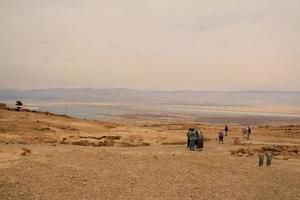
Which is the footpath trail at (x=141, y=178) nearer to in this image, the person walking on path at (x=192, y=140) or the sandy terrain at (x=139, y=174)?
the sandy terrain at (x=139, y=174)

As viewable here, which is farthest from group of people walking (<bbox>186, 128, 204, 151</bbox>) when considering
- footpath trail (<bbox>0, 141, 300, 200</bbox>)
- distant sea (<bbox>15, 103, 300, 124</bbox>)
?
distant sea (<bbox>15, 103, 300, 124</bbox>)

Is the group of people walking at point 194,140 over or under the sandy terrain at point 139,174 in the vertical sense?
over

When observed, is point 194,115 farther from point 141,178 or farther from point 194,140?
point 141,178

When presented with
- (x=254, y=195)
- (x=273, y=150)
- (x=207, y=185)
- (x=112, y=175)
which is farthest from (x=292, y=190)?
(x=273, y=150)

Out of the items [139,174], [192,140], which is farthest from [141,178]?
[192,140]

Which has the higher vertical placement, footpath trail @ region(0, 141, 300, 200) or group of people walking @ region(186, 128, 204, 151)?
group of people walking @ region(186, 128, 204, 151)

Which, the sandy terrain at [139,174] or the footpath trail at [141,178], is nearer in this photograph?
the footpath trail at [141,178]

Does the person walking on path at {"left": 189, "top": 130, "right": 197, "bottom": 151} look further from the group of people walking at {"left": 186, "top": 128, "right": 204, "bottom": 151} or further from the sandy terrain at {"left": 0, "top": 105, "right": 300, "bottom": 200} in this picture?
Result: the sandy terrain at {"left": 0, "top": 105, "right": 300, "bottom": 200}

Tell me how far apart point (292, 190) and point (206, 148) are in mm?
17813

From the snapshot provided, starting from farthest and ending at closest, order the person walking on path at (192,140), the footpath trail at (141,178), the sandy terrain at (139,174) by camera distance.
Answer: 1. the person walking on path at (192,140)
2. the sandy terrain at (139,174)
3. the footpath trail at (141,178)

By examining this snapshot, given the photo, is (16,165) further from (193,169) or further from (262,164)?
(262,164)

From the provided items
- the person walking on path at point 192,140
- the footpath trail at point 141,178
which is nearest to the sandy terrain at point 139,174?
the footpath trail at point 141,178

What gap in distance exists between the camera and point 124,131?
47.7 metres

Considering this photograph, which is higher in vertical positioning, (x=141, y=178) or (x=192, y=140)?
(x=192, y=140)
